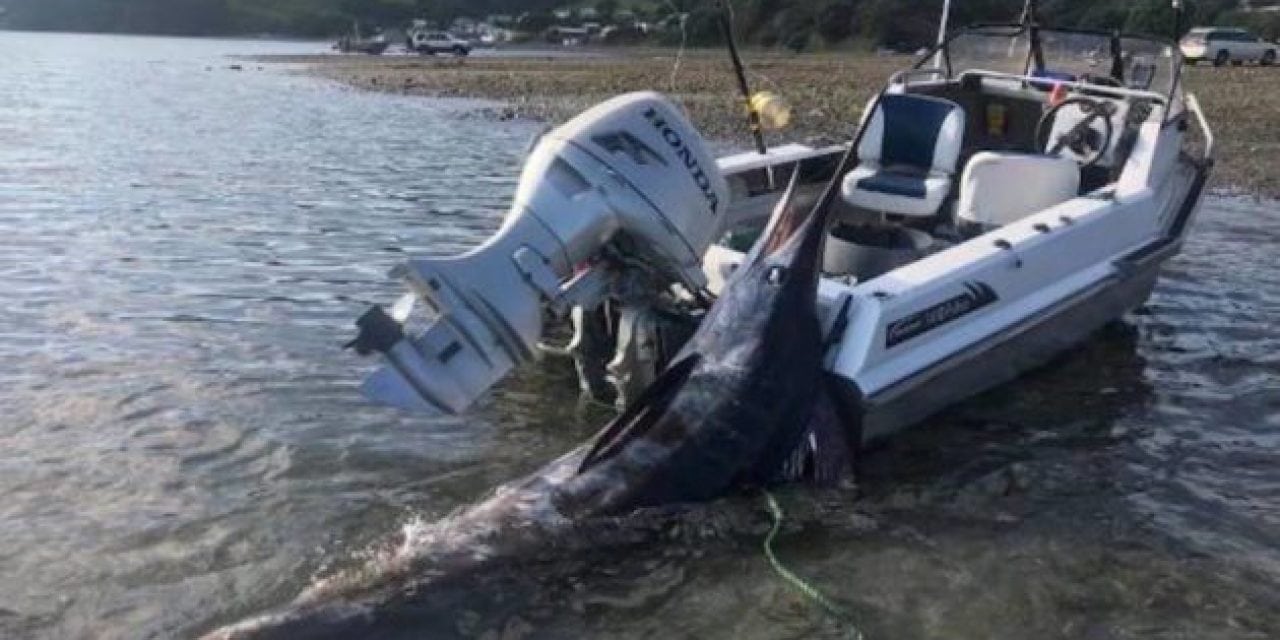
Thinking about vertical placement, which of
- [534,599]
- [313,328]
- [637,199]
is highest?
[637,199]

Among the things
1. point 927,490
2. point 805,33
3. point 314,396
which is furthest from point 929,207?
point 805,33

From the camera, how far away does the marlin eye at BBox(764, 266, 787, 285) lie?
6297 millimetres

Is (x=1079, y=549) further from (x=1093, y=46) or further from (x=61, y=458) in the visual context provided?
(x=1093, y=46)

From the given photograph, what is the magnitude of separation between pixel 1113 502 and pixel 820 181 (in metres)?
4.36

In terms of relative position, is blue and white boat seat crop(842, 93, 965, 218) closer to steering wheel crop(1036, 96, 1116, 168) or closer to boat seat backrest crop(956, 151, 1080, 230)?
boat seat backrest crop(956, 151, 1080, 230)

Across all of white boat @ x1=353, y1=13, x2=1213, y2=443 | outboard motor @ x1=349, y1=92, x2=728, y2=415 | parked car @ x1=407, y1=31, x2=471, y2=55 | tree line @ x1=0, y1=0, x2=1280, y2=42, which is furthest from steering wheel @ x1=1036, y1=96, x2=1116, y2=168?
parked car @ x1=407, y1=31, x2=471, y2=55

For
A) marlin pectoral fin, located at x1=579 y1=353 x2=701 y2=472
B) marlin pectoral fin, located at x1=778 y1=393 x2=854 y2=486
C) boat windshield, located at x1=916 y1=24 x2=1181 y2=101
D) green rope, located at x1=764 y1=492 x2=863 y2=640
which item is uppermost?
boat windshield, located at x1=916 y1=24 x2=1181 y2=101

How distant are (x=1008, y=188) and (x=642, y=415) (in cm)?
443

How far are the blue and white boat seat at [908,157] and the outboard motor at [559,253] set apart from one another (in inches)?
125

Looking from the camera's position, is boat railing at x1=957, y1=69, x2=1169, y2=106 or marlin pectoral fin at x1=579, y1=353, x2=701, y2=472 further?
boat railing at x1=957, y1=69, x2=1169, y2=106

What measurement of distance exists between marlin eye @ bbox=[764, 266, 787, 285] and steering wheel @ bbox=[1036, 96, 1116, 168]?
4486 millimetres

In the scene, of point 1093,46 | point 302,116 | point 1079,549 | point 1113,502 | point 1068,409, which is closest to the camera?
point 1079,549

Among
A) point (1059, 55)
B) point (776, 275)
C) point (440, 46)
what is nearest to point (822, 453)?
point (776, 275)

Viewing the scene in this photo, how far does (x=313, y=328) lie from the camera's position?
9594 mm
